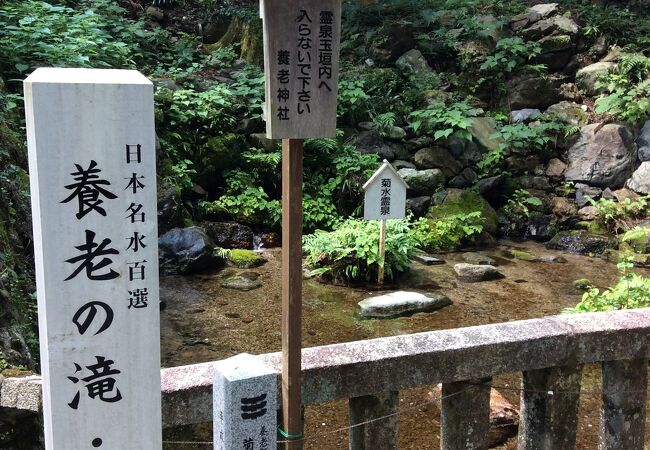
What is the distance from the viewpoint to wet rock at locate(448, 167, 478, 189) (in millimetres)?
11320

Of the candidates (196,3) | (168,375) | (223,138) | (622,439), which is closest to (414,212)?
(223,138)

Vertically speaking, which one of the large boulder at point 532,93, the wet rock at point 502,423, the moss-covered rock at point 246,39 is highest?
the moss-covered rock at point 246,39

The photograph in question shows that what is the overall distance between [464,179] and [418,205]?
149 centimetres

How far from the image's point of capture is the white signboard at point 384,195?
7.59 metres

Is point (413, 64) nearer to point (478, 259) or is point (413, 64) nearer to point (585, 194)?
point (585, 194)

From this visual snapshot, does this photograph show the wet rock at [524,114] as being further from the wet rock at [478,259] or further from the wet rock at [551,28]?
the wet rock at [478,259]

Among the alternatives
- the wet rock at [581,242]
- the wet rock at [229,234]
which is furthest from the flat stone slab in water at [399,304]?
the wet rock at [581,242]

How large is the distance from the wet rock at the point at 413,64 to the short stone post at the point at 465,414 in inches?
478

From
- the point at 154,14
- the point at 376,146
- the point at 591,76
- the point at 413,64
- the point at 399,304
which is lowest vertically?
the point at 399,304

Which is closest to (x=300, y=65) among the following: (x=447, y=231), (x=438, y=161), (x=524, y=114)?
(x=447, y=231)

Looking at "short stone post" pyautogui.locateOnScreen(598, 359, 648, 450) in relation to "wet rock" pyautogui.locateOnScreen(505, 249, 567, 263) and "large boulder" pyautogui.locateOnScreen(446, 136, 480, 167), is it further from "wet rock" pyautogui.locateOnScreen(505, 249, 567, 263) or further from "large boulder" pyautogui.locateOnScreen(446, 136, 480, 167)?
"large boulder" pyautogui.locateOnScreen(446, 136, 480, 167)

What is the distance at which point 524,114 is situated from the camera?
1270 cm

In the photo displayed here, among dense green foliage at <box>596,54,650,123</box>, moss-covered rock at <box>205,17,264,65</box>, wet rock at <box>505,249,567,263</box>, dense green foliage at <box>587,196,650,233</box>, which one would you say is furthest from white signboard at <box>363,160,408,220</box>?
moss-covered rock at <box>205,17,264,65</box>

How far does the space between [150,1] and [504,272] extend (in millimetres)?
13087
